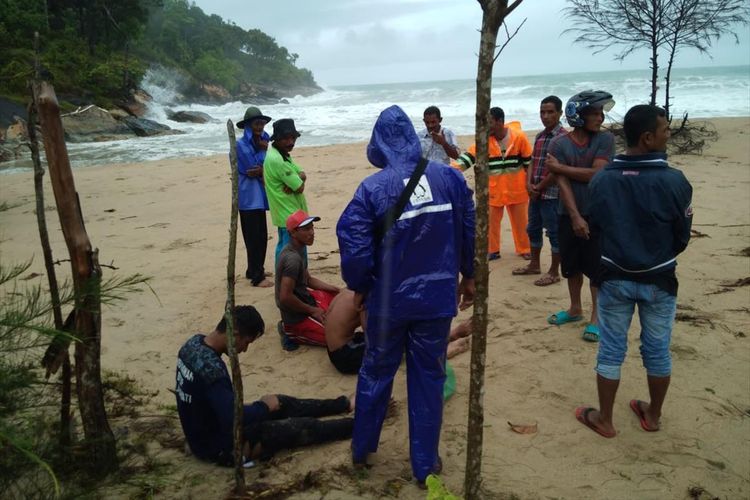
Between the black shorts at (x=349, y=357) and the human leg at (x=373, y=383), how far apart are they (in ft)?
3.47

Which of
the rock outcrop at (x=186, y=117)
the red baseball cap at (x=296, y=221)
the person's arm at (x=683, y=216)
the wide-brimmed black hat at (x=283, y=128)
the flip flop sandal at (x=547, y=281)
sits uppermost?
the rock outcrop at (x=186, y=117)

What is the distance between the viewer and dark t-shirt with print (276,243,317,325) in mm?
4078

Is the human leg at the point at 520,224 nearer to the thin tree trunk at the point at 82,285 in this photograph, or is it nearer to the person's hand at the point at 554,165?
the person's hand at the point at 554,165

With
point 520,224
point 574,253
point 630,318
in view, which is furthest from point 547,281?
point 630,318

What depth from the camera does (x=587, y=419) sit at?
10.2 ft

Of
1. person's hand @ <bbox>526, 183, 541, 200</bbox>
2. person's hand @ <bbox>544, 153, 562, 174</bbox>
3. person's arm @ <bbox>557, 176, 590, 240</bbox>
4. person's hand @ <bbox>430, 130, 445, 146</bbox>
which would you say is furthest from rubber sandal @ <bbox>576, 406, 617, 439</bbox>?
person's hand @ <bbox>430, 130, 445, 146</bbox>

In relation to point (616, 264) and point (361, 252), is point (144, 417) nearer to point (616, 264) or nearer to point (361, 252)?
point (361, 252)

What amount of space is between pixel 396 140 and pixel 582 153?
2020mm

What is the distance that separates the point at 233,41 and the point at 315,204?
238ft

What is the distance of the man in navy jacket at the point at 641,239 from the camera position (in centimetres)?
264

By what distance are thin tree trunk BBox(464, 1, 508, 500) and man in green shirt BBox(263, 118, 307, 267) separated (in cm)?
320

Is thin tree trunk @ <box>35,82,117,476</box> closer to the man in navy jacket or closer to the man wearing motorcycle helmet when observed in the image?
the man in navy jacket

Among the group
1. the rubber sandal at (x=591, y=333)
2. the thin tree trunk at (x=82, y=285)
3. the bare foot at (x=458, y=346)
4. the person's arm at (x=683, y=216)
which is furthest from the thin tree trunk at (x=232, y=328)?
the rubber sandal at (x=591, y=333)

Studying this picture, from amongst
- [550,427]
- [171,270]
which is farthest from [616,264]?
[171,270]
